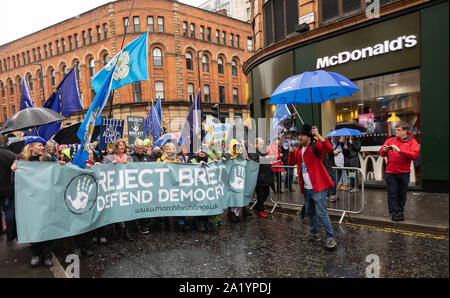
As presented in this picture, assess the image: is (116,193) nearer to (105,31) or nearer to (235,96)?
(105,31)

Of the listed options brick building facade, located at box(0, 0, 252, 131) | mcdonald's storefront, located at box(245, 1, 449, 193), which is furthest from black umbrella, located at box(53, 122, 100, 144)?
brick building facade, located at box(0, 0, 252, 131)

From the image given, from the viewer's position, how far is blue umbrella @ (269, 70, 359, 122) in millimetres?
4840

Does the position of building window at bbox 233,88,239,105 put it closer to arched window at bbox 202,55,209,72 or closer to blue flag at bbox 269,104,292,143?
arched window at bbox 202,55,209,72

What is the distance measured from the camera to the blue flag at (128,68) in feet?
17.9

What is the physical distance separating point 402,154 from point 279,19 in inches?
382

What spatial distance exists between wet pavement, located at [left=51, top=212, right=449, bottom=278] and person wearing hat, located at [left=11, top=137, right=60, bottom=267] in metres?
0.26

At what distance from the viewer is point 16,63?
43.2 m

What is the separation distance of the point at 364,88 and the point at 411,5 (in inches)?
112

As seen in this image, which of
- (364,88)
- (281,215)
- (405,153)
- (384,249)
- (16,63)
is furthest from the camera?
(16,63)

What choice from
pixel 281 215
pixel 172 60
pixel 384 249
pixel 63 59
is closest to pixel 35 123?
pixel 281 215

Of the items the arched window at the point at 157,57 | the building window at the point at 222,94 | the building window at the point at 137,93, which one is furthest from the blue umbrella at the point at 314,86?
the building window at the point at 222,94

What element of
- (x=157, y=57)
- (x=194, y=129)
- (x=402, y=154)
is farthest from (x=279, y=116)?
(x=157, y=57)

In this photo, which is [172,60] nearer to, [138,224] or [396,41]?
[396,41]

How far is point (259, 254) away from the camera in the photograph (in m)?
4.50
